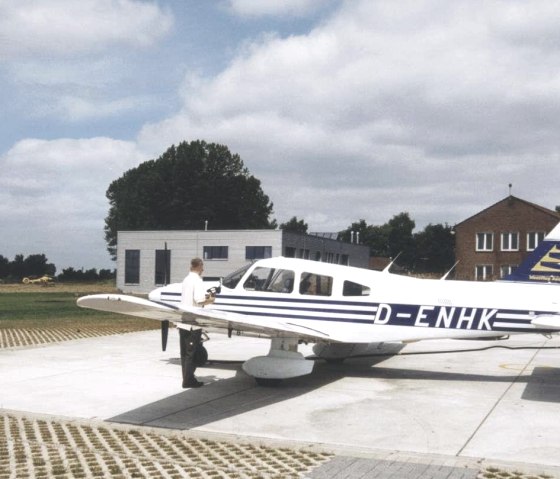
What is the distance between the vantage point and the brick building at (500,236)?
6016 cm

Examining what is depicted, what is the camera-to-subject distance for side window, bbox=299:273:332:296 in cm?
1091

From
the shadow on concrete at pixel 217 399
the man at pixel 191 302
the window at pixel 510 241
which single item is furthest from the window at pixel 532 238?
the man at pixel 191 302

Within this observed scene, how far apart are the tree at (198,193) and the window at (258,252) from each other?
2317 cm

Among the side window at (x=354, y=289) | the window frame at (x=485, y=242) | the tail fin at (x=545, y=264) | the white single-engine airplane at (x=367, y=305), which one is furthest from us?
the window frame at (x=485, y=242)

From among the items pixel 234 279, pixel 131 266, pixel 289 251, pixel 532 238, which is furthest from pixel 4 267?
pixel 234 279

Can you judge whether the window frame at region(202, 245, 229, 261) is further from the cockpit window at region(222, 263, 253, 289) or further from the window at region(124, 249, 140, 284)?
the cockpit window at region(222, 263, 253, 289)

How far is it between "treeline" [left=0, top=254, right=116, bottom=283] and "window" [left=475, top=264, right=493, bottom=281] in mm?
48897

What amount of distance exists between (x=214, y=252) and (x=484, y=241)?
27.8 metres

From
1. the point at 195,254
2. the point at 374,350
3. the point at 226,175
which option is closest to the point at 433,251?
the point at 226,175

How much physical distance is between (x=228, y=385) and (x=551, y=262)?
5656 millimetres

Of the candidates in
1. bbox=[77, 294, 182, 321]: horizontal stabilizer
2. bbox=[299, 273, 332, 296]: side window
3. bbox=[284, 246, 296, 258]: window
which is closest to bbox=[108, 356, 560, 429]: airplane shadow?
bbox=[77, 294, 182, 321]: horizontal stabilizer

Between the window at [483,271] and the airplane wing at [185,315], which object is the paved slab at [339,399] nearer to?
the airplane wing at [185,315]

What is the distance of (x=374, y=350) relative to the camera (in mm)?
13695

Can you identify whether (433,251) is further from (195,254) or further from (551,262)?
(551,262)
